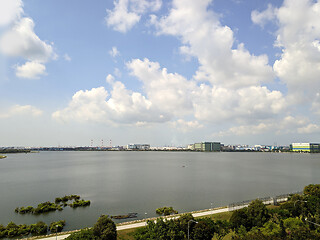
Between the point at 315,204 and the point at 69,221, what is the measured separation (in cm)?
3287

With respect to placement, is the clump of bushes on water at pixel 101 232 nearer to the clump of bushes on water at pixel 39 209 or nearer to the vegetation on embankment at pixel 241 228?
the vegetation on embankment at pixel 241 228

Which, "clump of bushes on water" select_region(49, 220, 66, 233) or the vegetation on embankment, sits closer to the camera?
the vegetation on embankment

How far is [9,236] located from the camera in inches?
994

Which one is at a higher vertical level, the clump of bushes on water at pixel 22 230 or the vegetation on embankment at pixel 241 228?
the vegetation on embankment at pixel 241 228

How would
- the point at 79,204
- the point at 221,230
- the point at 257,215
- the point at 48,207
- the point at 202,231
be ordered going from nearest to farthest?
the point at 202,231, the point at 221,230, the point at 257,215, the point at 48,207, the point at 79,204

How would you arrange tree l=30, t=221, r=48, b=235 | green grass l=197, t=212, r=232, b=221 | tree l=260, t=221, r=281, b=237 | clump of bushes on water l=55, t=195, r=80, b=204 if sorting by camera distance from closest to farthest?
tree l=260, t=221, r=281, b=237 → tree l=30, t=221, r=48, b=235 → green grass l=197, t=212, r=232, b=221 → clump of bushes on water l=55, t=195, r=80, b=204

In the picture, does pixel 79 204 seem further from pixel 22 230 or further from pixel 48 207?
pixel 22 230

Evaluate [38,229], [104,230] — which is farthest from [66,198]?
[104,230]

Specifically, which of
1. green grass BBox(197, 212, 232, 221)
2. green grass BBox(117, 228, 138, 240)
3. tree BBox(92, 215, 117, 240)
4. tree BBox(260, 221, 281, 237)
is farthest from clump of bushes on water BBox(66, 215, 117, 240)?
green grass BBox(197, 212, 232, 221)

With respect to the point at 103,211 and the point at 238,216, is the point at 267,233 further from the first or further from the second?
the point at 103,211

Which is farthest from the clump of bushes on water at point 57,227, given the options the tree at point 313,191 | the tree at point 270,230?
the tree at point 313,191

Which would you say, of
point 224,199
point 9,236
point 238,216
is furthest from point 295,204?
point 9,236

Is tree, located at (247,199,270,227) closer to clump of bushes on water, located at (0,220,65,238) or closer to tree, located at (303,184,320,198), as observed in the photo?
tree, located at (303,184,320,198)

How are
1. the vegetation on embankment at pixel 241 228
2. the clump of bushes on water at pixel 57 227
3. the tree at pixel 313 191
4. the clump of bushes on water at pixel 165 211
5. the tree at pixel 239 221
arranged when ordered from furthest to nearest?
the tree at pixel 313 191 < the clump of bushes on water at pixel 165 211 < the clump of bushes on water at pixel 57 227 < the tree at pixel 239 221 < the vegetation on embankment at pixel 241 228
